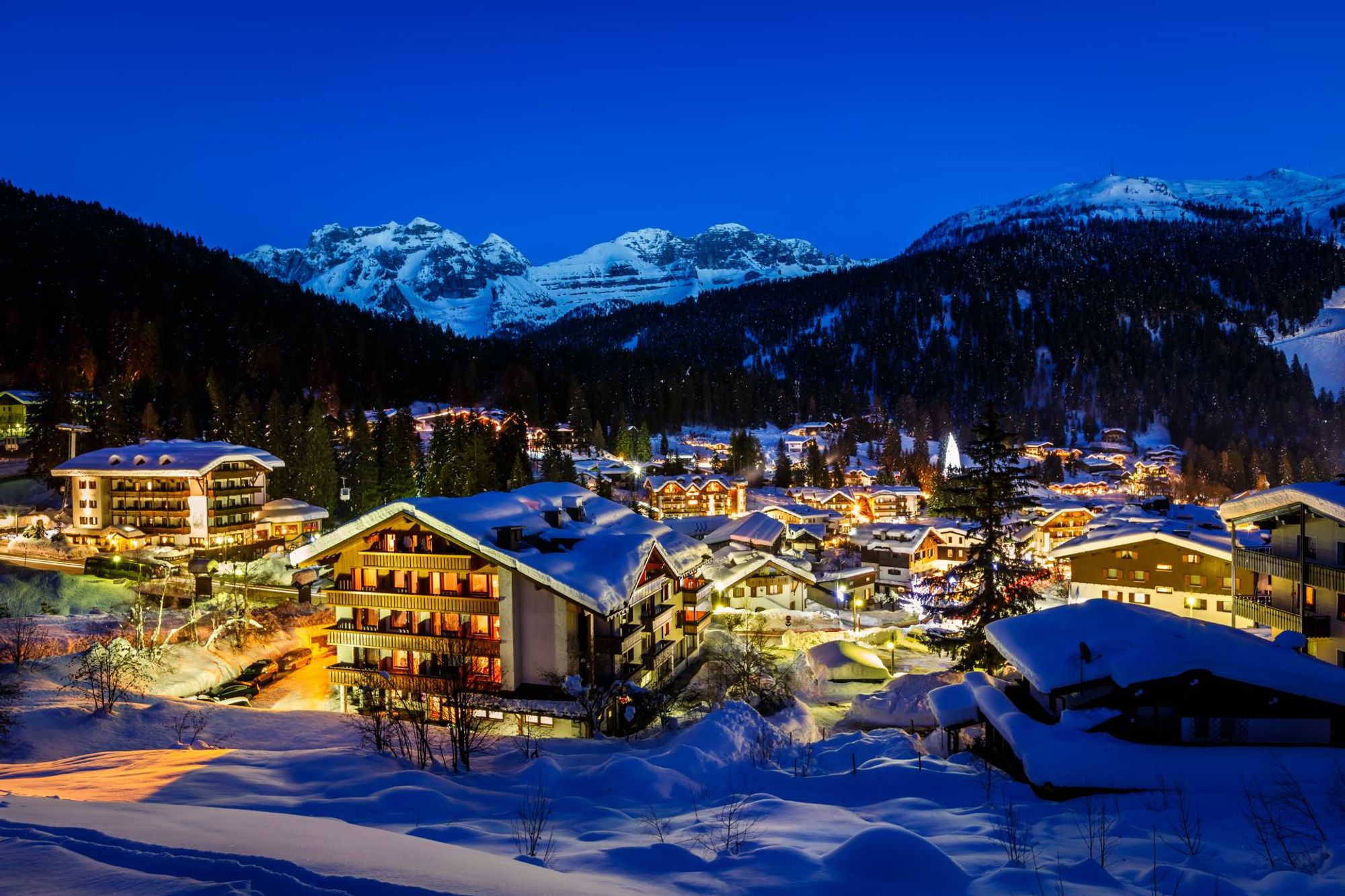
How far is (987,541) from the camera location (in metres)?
25.8

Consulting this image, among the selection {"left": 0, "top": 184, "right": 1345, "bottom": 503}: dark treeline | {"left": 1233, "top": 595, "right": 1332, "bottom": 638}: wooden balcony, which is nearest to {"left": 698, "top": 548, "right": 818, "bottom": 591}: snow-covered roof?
{"left": 1233, "top": 595, "right": 1332, "bottom": 638}: wooden balcony

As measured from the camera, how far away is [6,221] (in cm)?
12675

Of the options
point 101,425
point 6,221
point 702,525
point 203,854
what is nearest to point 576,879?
point 203,854

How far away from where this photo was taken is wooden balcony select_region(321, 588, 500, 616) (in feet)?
87.5

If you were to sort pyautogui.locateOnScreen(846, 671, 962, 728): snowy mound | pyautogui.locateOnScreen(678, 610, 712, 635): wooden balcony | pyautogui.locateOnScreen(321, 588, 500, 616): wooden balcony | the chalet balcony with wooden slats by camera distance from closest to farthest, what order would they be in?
the chalet balcony with wooden slats < pyautogui.locateOnScreen(846, 671, 962, 728): snowy mound < pyautogui.locateOnScreen(321, 588, 500, 616): wooden balcony < pyautogui.locateOnScreen(678, 610, 712, 635): wooden balcony

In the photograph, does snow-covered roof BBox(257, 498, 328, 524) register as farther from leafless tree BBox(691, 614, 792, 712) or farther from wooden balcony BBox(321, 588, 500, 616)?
leafless tree BBox(691, 614, 792, 712)


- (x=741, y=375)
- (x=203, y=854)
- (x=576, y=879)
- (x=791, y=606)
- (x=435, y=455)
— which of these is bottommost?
(x=791, y=606)

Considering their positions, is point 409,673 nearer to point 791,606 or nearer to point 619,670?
point 619,670

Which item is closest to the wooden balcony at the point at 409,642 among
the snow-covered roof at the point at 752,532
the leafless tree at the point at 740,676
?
the leafless tree at the point at 740,676

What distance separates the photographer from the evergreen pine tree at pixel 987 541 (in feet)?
83.7

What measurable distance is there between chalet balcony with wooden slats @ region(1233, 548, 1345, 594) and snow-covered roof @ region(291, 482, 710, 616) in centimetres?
2031

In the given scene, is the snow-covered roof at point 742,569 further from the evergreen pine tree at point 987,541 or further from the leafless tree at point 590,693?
the evergreen pine tree at point 987,541

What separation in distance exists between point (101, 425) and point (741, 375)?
382 feet

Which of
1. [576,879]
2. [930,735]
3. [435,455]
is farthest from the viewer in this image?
[435,455]
